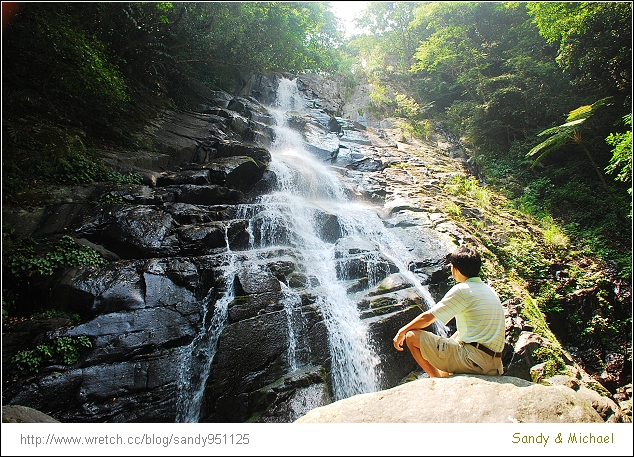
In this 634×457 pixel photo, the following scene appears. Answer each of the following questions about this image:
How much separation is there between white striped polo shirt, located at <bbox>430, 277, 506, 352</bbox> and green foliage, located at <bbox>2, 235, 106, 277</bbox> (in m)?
5.58

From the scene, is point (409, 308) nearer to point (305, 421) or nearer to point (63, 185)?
point (305, 421)

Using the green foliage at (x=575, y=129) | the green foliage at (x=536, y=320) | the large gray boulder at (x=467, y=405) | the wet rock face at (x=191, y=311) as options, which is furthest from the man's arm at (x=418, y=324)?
the green foliage at (x=575, y=129)

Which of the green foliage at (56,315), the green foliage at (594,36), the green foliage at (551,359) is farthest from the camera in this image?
the green foliage at (594,36)

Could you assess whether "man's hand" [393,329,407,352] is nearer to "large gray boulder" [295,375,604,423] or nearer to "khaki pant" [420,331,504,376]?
"khaki pant" [420,331,504,376]

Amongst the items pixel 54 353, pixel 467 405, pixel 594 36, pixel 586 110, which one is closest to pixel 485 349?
pixel 467 405

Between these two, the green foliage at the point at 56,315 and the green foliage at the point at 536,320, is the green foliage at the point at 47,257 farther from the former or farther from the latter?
the green foliage at the point at 536,320

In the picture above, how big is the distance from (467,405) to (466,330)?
66 centimetres

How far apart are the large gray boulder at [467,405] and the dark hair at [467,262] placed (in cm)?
94

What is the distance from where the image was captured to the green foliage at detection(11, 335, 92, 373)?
162 inches

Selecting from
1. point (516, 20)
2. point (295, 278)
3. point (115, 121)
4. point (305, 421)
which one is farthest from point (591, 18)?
point (115, 121)

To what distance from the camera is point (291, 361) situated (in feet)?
16.1

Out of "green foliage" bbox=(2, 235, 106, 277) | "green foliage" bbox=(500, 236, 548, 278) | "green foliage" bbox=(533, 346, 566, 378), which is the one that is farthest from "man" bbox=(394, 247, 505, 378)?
"green foliage" bbox=(500, 236, 548, 278)

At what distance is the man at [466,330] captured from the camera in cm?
285

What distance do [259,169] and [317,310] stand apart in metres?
5.61
